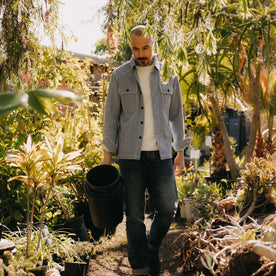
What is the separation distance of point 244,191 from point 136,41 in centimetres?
168

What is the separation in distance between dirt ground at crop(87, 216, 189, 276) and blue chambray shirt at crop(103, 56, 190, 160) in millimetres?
878

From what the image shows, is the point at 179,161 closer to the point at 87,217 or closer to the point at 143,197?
the point at 143,197

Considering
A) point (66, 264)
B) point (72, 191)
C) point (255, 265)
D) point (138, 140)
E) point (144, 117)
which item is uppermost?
point (144, 117)

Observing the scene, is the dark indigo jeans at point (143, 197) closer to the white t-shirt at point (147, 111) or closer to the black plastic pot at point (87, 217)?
the white t-shirt at point (147, 111)

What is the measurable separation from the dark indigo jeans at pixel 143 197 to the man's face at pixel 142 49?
2.17ft

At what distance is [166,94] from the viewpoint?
8.19ft

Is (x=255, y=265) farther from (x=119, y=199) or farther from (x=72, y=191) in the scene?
(x=72, y=191)

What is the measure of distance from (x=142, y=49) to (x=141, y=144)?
0.66m

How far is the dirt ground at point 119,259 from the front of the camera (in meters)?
2.81

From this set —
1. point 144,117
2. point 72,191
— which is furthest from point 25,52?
point 72,191

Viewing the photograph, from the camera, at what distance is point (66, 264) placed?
2488mm

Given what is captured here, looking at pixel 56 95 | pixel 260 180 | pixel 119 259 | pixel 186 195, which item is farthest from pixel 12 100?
pixel 186 195

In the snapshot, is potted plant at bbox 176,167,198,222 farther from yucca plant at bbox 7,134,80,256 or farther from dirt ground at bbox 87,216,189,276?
yucca plant at bbox 7,134,80,256

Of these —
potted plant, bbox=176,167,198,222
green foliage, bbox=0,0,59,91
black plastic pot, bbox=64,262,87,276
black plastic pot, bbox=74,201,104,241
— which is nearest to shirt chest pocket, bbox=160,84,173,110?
green foliage, bbox=0,0,59,91
